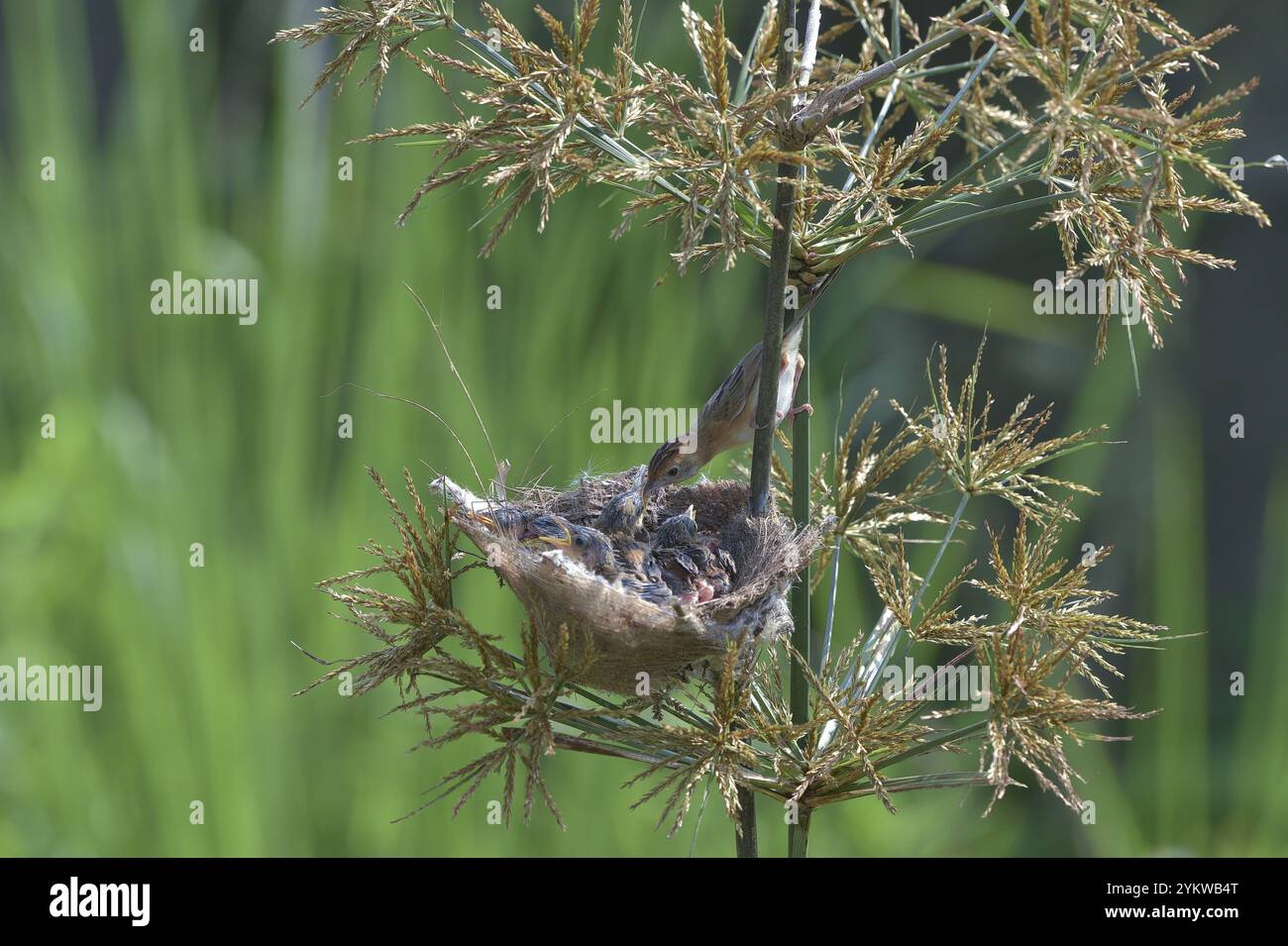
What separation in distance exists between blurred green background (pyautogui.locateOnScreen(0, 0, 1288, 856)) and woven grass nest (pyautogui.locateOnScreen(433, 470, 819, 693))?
1006 millimetres

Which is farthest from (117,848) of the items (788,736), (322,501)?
(788,736)

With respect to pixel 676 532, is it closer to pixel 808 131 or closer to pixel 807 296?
pixel 807 296

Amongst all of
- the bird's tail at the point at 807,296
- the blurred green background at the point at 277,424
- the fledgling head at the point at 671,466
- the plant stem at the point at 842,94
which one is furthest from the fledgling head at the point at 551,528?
the blurred green background at the point at 277,424

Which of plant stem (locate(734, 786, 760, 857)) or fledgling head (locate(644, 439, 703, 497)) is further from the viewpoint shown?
fledgling head (locate(644, 439, 703, 497))

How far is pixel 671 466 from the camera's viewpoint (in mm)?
1584

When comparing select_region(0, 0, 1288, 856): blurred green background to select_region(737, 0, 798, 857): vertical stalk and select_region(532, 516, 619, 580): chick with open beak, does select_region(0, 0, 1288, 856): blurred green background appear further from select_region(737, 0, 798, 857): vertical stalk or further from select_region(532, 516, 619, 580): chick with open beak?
select_region(737, 0, 798, 857): vertical stalk

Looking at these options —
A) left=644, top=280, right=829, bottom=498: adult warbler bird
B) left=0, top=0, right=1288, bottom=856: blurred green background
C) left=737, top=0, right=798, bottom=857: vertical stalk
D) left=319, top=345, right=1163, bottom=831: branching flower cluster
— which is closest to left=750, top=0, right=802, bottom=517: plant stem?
left=737, top=0, right=798, bottom=857: vertical stalk

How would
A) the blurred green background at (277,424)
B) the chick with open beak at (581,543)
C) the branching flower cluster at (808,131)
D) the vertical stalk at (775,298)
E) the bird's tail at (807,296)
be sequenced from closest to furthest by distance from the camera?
the branching flower cluster at (808,131) < the vertical stalk at (775,298) < the bird's tail at (807,296) < the chick with open beak at (581,543) < the blurred green background at (277,424)

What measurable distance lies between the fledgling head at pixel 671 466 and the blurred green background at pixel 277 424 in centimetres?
71

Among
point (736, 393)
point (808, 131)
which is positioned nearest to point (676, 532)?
point (736, 393)

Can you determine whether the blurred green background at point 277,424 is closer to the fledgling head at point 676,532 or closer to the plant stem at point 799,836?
the fledgling head at point 676,532

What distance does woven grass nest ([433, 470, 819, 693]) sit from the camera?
121cm

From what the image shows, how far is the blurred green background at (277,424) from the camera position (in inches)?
97.0

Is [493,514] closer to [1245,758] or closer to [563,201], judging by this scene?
[563,201]
